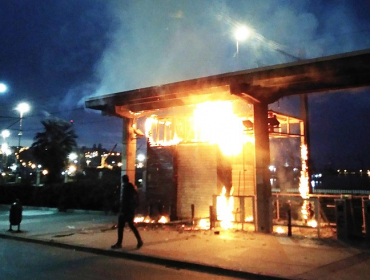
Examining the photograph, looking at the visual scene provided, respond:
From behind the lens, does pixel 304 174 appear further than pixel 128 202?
Yes

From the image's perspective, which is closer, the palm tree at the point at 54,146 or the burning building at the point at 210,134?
the burning building at the point at 210,134

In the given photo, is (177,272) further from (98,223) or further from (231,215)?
(98,223)

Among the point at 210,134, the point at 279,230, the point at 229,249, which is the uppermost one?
the point at 210,134

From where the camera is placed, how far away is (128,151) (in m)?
15.0

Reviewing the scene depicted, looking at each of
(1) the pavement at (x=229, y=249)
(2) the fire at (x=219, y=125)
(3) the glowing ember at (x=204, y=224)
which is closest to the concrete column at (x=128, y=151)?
(1) the pavement at (x=229, y=249)

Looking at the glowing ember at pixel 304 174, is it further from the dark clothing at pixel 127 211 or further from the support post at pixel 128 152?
the dark clothing at pixel 127 211

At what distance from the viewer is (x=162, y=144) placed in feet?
54.9

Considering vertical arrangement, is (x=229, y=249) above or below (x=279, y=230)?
below

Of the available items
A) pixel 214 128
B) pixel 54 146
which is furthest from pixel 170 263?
pixel 54 146

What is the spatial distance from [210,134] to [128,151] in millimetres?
3303

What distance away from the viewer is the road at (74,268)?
746cm

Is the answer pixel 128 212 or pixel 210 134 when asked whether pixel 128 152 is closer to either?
pixel 210 134

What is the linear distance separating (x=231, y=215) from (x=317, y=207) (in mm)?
3859

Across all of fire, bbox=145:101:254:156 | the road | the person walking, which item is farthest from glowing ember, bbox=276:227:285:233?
the road
